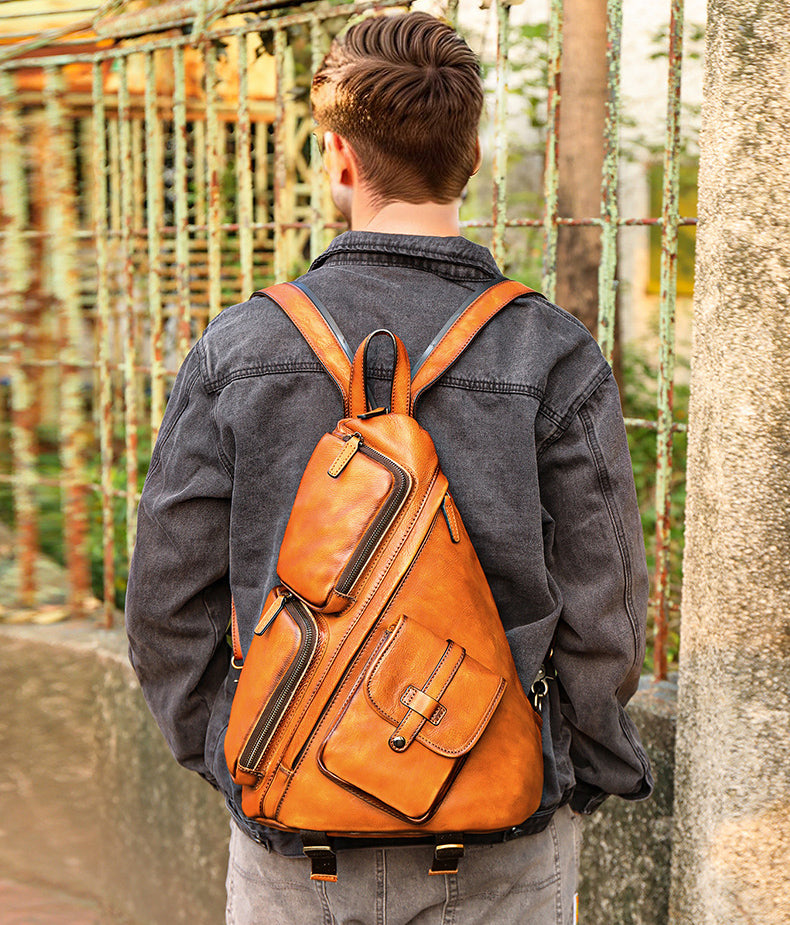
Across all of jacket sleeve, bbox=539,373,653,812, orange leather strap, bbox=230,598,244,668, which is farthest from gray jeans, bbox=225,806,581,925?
orange leather strap, bbox=230,598,244,668

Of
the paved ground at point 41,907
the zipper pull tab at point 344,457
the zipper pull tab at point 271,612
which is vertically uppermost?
the zipper pull tab at point 344,457

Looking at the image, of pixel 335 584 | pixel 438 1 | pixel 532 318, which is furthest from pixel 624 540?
pixel 438 1

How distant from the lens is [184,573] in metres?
1.79

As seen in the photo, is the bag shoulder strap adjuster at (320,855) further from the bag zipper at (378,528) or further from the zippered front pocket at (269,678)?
the bag zipper at (378,528)

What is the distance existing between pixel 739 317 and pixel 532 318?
2.03 ft

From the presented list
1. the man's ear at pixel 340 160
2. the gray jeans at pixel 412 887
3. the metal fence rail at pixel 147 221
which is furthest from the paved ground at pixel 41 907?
the man's ear at pixel 340 160

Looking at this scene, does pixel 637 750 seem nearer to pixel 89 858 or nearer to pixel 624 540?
pixel 624 540

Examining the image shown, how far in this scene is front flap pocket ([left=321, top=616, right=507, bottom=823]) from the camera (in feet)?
4.74

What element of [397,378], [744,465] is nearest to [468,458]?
[397,378]

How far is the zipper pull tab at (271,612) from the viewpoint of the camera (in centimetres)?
152

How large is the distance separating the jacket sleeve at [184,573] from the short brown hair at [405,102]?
0.41 metres

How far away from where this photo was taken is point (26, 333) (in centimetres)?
388

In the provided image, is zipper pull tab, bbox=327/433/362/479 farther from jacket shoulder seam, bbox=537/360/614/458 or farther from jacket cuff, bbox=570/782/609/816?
jacket cuff, bbox=570/782/609/816

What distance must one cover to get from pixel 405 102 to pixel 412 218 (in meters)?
0.17
